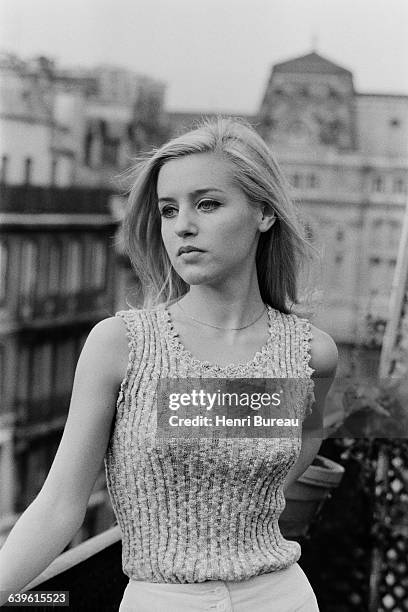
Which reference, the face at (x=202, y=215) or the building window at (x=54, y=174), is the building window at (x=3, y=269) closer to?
the building window at (x=54, y=174)

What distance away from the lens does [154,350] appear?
1030 millimetres

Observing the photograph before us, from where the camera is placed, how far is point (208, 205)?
103 centimetres

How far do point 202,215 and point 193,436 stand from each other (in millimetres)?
221

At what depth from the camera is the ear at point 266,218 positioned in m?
1.10

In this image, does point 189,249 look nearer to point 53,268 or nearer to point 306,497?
point 306,497

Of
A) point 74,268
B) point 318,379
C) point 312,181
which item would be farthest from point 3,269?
point 318,379

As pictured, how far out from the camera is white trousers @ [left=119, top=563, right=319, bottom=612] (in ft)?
3.25

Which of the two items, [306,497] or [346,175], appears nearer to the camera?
[306,497]

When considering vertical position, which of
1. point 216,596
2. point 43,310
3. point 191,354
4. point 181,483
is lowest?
point 43,310

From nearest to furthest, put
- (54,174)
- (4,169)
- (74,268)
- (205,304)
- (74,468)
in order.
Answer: (74,468)
(205,304)
(4,169)
(54,174)
(74,268)

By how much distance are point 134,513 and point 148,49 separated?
1.21m

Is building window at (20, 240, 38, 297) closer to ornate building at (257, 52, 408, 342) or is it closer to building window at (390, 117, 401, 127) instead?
ornate building at (257, 52, 408, 342)

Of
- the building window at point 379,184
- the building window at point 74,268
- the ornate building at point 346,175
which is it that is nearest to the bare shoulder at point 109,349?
the ornate building at point 346,175

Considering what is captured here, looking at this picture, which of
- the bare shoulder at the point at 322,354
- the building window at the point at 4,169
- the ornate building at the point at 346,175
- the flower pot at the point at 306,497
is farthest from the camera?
the building window at the point at 4,169
